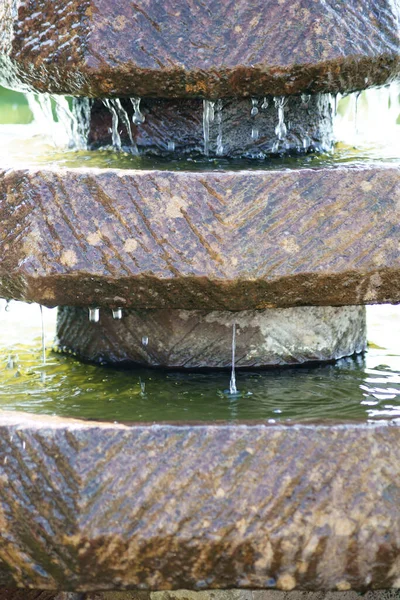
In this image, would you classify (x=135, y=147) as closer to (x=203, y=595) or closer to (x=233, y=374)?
(x=233, y=374)

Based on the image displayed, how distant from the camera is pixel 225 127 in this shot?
345cm

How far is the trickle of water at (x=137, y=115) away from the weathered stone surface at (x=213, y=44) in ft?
0.93

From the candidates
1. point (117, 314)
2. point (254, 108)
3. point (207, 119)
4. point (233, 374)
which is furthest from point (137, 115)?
point (233, 374)

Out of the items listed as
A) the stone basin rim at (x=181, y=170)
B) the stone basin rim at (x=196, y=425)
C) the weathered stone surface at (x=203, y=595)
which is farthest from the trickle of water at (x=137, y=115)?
the weathered stone surface at (x=203, y=595)

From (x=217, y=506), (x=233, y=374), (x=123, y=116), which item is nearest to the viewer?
(x=217, y=506)

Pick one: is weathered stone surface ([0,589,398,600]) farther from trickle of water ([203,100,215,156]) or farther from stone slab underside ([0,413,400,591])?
trickle of water ([203,100,215,156])

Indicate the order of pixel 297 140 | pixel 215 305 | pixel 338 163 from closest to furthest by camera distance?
pixel 215 305 < pixel 338 163 < pixel 297 140

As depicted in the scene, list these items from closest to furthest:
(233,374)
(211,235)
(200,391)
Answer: (211,235) < (200,391) < (233,374)

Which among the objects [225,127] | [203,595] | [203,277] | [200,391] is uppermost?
[225,127]

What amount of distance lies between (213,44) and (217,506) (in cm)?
138

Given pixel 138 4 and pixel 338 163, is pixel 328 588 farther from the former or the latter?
pixel 138 4

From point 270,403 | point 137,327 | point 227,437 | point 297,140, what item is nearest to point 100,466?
point 227,437

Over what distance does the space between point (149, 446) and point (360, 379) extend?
0.93 meters

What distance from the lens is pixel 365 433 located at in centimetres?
262
